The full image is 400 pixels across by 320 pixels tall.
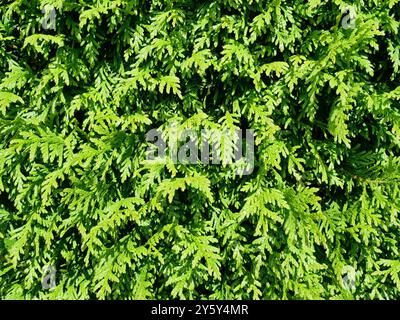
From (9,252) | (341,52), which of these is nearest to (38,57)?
(9,252)

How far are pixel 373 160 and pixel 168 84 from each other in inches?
71.1

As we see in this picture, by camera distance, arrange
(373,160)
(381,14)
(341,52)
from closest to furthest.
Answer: (341,52)
(381,14)
(373,160)

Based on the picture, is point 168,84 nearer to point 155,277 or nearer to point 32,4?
point 32,4

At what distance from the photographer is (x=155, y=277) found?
332 cm

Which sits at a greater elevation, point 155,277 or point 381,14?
point 381,14

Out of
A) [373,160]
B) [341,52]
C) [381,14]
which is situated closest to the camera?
[341,52]

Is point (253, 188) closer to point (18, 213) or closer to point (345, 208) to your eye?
point (345, 208)

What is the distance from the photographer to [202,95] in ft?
11.3

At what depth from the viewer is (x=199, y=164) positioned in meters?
3.30

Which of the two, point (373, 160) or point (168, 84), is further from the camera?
point (373, 160)

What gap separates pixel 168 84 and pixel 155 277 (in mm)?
1540

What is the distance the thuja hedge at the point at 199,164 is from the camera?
3129mm

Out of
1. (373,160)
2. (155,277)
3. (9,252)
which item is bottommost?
(155,277)

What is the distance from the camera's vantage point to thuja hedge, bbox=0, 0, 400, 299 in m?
3.13
